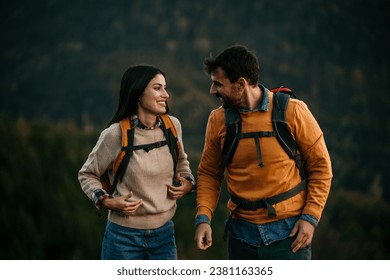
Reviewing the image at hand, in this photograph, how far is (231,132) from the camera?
251 centimetres

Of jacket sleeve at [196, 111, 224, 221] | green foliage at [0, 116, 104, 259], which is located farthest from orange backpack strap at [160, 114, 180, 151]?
green foliage at [0, 116, 104, 259]

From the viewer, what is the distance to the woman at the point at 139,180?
259 centimetres

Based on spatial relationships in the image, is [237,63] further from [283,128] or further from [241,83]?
[283,128]

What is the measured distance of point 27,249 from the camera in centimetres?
712

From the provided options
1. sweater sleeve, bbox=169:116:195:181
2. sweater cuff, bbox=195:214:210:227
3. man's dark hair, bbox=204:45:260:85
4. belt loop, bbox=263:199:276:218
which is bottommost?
sweater cuff, bbox=195:214:210:227

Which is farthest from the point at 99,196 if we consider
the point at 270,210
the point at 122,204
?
the point at 270,210

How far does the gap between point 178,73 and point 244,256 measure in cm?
2145

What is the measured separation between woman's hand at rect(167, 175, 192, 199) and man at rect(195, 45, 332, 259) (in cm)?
20

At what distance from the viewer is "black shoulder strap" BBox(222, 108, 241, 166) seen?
2.50 metres

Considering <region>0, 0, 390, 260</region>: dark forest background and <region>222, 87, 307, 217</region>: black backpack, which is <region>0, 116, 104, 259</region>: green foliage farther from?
<region>0, 0, 390, 260</region>: dark forest background

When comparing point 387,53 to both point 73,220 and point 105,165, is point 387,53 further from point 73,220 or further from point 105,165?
point 105,165

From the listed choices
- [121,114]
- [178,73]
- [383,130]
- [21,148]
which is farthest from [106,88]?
[121,114]

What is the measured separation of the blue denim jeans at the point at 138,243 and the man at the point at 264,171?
193 mm

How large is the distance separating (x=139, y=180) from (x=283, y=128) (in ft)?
2.25
